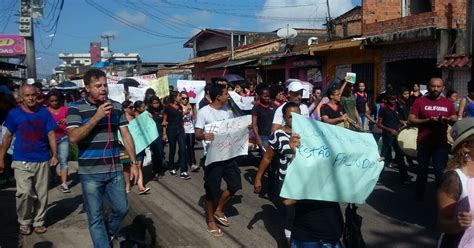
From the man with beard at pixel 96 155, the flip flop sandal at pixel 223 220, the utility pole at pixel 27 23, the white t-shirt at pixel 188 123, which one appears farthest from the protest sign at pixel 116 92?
the utility pole at pixel 27 23

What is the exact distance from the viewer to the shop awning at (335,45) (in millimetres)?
16781

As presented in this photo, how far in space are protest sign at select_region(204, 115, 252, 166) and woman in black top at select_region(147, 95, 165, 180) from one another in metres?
3.58

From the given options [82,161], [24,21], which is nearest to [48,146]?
[82,161]

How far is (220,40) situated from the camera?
35.0 meters

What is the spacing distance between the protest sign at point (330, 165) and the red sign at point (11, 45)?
131ft

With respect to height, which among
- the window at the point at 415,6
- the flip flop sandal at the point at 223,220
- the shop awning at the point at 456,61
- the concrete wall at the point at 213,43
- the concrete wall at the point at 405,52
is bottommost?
the flip flop sandal at the point at 223,220

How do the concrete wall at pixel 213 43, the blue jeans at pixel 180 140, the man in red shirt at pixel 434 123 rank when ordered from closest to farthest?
the man in red shirt at pixel 434 123 → the blue jeans at pixel 180 140 → the concrete wall at pixel 213 43

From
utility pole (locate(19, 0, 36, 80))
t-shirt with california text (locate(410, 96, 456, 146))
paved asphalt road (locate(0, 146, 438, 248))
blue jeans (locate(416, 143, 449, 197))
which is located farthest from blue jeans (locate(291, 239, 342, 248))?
utility pole (locate(19, 0, 36, 80))

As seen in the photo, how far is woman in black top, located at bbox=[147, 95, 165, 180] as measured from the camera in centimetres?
928

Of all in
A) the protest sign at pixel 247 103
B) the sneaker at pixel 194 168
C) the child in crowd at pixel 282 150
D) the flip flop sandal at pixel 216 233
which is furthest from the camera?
the protest sign at pixel 247 103

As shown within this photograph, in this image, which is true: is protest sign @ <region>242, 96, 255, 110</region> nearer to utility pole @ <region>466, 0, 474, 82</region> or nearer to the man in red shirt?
the man in red shirt

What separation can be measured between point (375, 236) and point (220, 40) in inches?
1197

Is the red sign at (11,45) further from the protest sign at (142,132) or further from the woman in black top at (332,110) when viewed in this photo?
the woman in black top at (332,110)

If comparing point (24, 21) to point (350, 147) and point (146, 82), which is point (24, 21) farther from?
point (350, 147)
